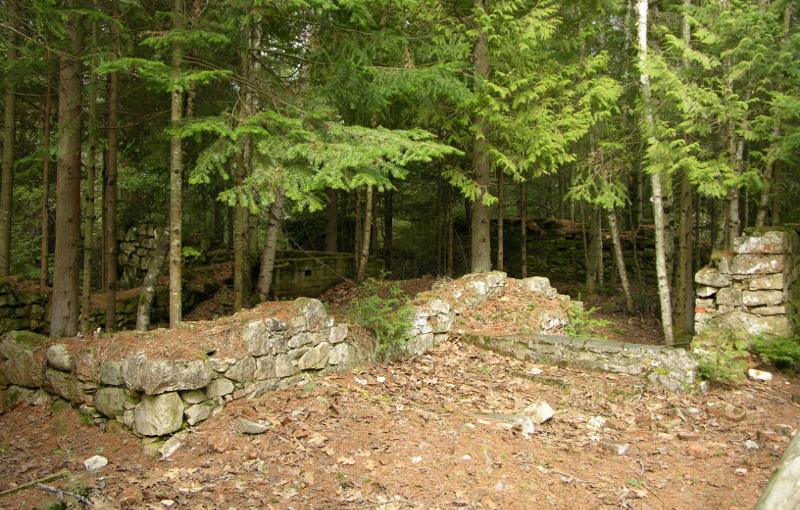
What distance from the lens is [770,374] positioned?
6324 mm

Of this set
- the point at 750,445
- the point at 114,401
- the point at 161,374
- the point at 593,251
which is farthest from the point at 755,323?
the point at 114,401

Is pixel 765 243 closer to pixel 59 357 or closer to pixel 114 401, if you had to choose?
pixel 114 401

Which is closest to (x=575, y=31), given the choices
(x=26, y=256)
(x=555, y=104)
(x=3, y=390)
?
(x=555, y=104)

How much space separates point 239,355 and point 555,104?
694 cm

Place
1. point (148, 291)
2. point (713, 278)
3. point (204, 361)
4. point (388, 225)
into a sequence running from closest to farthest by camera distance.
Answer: point (204, 361) → point (148, 291) → point (713, 278) → point (388, 225)

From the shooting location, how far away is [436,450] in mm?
4090

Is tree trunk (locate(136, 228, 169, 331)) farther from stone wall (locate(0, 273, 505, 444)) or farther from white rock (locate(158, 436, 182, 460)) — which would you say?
white rock (locate(158, 436, 182, 460))

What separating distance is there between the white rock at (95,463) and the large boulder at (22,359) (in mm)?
1940

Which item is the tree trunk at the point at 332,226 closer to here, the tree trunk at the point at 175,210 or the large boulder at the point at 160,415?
the tree trunk at the point at 175,210

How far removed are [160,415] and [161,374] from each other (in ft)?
1.18

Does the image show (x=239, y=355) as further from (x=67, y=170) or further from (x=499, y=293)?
(x=499, y=293)

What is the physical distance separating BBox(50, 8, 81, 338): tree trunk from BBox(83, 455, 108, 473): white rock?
9.75 feet

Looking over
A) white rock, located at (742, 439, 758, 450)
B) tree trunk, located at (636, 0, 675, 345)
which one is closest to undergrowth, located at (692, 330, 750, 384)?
tree trunk, located at (636, 0, 675, 345)

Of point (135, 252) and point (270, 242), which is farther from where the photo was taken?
point (135, 252)
